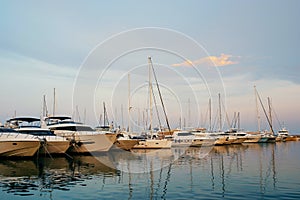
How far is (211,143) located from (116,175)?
1731 inches

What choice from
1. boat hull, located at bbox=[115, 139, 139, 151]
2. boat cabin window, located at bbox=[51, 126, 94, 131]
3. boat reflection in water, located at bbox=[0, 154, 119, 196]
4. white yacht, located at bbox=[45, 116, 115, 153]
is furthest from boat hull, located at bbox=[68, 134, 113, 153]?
boat reflection in water, located at bbox=[0, 154, 119, 196]

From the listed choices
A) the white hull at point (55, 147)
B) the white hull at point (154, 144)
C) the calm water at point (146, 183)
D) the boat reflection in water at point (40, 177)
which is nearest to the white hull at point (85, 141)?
the white hull at point (55, 147)

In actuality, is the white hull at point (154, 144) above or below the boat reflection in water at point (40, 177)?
above

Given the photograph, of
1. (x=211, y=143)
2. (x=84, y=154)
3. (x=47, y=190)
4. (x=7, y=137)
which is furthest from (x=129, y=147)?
(x=47, y=190)

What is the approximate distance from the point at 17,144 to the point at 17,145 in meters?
0.11

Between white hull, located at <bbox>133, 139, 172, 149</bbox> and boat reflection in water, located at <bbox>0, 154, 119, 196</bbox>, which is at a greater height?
white hull, located at <bbox>133, 139, 172, 149</bbox>

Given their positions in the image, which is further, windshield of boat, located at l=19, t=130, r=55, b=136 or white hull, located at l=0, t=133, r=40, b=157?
windshield of boat, located at l=19, t=130, r=55, b=136

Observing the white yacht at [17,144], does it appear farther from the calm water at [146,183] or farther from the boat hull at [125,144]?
the boat hull at [125,144]

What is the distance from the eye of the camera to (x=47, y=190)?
17781 mm

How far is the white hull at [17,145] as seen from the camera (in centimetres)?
3159

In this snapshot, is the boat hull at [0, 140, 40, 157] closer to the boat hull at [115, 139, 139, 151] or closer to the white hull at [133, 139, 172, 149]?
the boat hull at [115, 139, 139, 151]

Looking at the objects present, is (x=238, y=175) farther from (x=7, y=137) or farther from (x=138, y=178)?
(x=7, y=137)

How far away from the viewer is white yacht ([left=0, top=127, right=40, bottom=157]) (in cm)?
3159

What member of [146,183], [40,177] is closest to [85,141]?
[40,177]
